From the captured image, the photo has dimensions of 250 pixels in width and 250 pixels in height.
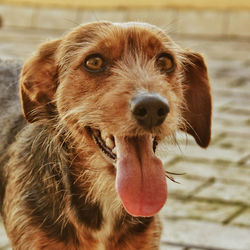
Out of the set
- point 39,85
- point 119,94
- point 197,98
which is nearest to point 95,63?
point 119,94

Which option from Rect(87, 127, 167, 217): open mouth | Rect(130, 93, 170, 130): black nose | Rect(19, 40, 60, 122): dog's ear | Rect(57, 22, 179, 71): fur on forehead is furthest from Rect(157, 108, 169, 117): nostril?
Rect(19, 40, 60, 122): dog's ear

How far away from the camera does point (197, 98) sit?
4473 mm

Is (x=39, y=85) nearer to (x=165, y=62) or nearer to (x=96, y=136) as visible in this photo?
(x=96, y=136)

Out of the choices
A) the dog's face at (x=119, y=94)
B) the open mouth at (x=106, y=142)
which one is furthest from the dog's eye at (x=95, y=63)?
the open mouth at (x=106, y=142)

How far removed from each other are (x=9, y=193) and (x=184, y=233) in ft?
4.93

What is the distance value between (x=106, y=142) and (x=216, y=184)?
259 centimetres

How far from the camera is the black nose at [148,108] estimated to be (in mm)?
3529

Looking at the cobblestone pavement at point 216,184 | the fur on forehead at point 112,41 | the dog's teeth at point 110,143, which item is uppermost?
the fur on forehead at point 112,41

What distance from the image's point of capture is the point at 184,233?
5312mm

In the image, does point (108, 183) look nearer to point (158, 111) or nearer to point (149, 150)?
point (149, 150)

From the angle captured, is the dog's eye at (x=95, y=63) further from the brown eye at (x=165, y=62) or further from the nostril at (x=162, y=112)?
the nostril at (x=162, y=112)

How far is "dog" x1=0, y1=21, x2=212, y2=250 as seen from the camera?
374 centimetres

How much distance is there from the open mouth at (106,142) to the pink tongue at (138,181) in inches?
2.9

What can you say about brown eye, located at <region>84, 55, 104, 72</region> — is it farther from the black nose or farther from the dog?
the black nose
